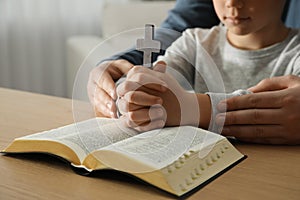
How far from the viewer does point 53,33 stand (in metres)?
2.76

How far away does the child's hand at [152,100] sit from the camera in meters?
0.77

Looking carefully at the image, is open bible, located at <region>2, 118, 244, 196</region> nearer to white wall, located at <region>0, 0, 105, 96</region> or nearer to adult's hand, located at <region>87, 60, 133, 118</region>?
adult's hand, located at <region>87, 60, 133, 118</region>

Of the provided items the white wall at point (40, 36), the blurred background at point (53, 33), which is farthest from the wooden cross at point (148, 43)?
the white wall at point (40, 36)

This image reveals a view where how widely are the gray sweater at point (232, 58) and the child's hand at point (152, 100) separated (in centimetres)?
23

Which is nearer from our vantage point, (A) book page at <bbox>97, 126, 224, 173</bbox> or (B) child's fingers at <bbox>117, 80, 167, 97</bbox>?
(A) book page at <bbox>97, 126, 224, 173</bbox>

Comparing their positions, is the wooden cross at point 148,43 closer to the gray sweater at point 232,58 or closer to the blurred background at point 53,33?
the gray sweater at point 232,58

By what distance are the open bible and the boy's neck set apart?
0.46 metres

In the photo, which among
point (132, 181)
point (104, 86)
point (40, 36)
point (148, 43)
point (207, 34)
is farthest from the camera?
point (40, 36)

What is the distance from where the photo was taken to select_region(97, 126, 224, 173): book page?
0.64 m

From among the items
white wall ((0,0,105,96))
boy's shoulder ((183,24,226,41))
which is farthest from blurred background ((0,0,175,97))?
boy's shoulder ((183,24,226,41))

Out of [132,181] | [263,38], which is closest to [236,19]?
[263,38]

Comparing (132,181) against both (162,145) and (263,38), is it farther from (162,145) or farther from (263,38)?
(263,38)

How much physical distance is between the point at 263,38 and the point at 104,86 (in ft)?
1.43

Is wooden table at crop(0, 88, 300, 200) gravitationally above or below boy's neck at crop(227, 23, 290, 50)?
below
